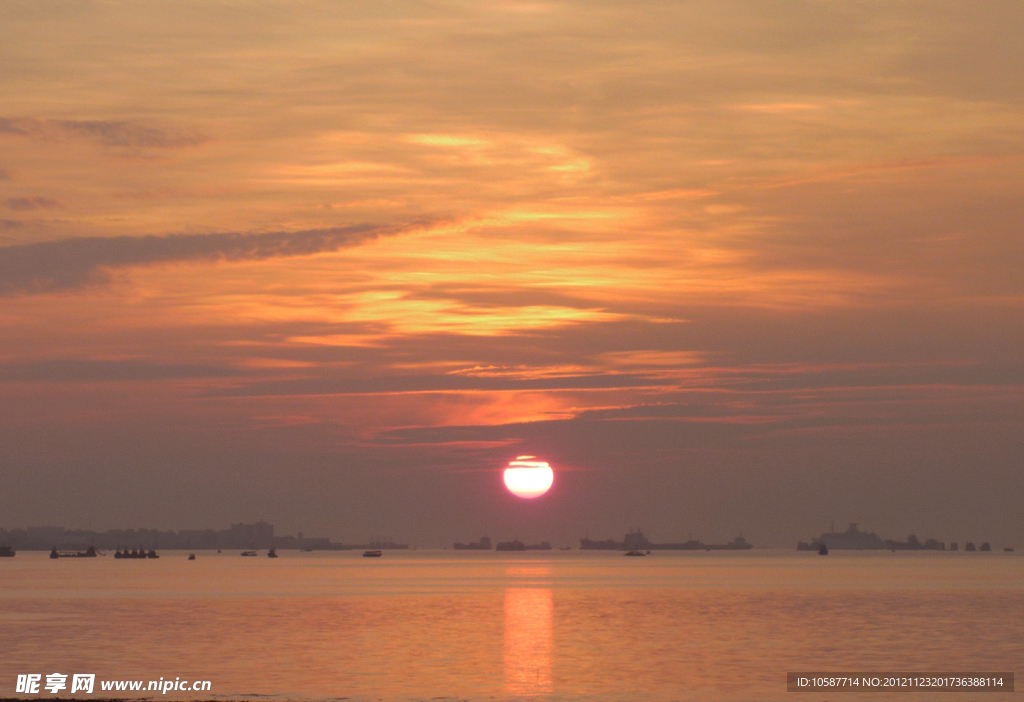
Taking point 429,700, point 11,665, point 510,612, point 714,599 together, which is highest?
point 714,599

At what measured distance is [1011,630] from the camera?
97625mm

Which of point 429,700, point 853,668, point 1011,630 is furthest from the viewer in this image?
point 1011,630

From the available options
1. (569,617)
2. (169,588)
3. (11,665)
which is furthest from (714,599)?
(11,665)

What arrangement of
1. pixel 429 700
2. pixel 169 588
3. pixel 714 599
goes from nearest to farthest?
pixel 429 700 → pixel 714 599 → pixel 169 588

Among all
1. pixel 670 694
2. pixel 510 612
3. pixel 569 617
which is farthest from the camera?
pixel 510 612

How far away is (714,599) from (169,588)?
8176cm

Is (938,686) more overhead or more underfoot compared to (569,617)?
more underfoot

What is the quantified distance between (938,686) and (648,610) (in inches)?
2621

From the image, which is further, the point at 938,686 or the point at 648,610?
the point at 648,610

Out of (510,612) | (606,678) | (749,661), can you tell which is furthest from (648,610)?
(606,678)

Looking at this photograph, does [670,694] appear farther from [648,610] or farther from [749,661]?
[648,610]

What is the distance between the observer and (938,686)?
5997cm

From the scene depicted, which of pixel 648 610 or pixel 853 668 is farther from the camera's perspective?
pixel 648 610

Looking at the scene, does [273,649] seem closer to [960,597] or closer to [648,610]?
[648,610]
